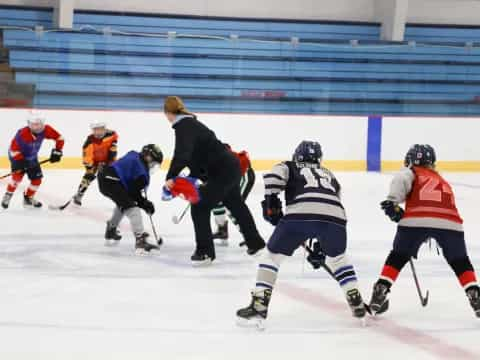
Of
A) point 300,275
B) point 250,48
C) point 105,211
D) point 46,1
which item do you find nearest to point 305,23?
point 250,48

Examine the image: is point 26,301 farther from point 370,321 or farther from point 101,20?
point 101,20

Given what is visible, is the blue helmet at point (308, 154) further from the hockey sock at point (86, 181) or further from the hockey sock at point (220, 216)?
the hockey sock at point (86, 181)

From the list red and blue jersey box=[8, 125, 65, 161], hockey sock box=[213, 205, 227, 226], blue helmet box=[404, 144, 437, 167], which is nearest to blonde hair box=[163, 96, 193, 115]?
hockey sock box=[213, 205, 227, 226]

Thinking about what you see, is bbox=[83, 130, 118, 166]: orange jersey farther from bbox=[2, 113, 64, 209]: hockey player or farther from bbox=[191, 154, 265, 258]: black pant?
bbox=[191, 154, 265, 258]: black pant

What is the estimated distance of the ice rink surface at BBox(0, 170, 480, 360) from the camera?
3555 mm

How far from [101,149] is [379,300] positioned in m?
4.18

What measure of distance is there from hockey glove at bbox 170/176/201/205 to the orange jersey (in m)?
2.61

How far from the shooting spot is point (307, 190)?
3957 millimetres

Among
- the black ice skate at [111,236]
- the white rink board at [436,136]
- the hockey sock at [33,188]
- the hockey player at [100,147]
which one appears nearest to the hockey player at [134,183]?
the black ice skate at [111,236]

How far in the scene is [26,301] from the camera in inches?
172

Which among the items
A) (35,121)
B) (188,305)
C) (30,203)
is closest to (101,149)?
(35,121)

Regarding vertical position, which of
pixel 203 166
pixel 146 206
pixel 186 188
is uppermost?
pixel 203 166

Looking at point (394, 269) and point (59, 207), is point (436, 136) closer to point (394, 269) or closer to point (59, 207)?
point (59, 207)

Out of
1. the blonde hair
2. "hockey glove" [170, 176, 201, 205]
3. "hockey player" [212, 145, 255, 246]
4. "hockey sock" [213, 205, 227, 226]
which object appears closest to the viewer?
"hockey glove" [170, 176, 201, 205]
